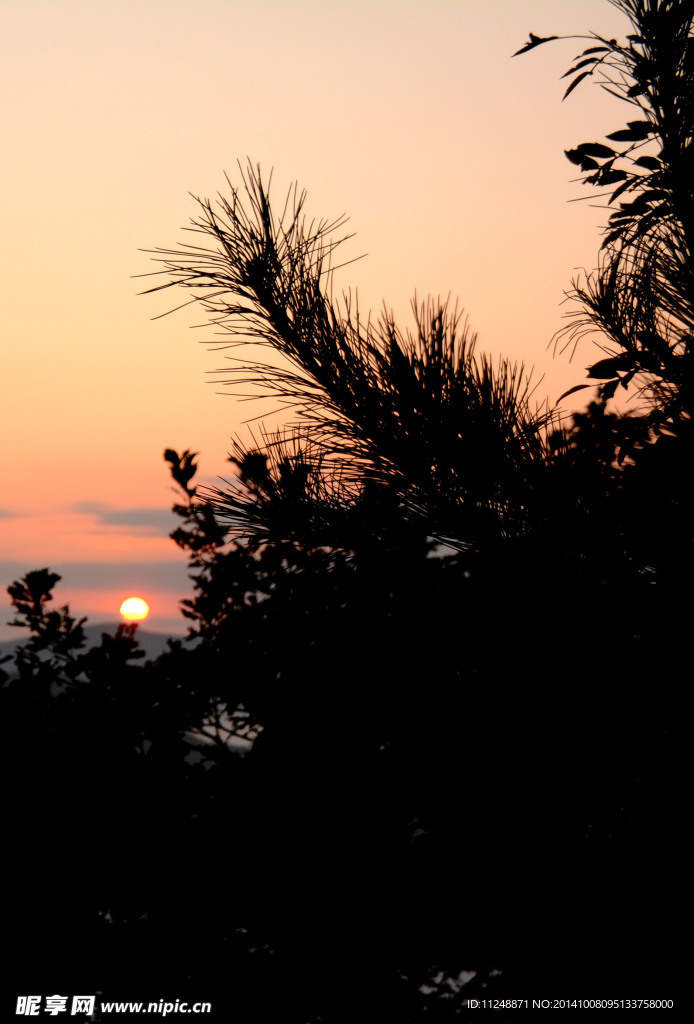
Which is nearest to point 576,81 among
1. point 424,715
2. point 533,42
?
point 533,42

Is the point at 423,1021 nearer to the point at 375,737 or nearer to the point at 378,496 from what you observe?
the point at 375,737

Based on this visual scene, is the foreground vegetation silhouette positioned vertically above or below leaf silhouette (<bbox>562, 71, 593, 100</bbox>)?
Answer: below

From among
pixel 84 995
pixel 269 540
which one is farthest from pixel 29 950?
pixel 269 540

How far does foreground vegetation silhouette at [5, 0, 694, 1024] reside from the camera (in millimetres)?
2760

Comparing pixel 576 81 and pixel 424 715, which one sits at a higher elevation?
pixel 576 81

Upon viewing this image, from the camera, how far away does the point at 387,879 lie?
3293mm

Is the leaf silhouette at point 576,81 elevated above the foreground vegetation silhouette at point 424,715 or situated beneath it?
elevated above

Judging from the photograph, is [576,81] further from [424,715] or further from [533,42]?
[424,715]

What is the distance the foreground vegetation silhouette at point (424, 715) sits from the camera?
276cm

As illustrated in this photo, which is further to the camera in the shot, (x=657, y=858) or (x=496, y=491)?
(x=496, y=491)

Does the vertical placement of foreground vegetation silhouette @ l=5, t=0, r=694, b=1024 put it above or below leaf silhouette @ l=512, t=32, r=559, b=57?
→ below

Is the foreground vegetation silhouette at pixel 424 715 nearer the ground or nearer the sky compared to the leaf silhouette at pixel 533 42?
nearer the ground

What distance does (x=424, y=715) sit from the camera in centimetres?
336

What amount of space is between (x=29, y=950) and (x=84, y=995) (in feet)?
1.26
